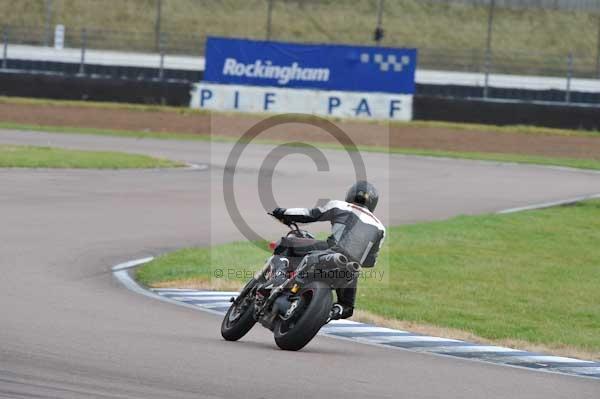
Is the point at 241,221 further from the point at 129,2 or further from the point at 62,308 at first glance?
the point at 129,2

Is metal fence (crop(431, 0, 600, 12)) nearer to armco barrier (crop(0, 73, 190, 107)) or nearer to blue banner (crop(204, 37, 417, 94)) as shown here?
blue banner (crop(204, 37, 417, 94))

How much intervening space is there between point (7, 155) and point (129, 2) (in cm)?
3645

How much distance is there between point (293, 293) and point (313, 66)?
2963 centimetres

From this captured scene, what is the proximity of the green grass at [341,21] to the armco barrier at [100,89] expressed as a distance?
1896 cm

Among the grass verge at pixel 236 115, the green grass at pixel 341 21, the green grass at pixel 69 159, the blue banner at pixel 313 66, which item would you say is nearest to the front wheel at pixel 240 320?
the green grass at pixel 69 159

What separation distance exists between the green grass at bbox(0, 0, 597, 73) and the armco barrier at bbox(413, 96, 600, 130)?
20.4 metres

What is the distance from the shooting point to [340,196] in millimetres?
23828

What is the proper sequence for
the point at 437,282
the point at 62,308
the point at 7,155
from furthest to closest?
the point at 7,155 → the point at 437,282 → the point at 62,308

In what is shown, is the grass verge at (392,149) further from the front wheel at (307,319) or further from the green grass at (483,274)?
the front wheel at (307,319)

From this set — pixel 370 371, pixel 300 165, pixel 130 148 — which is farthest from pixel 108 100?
pixel 370 371

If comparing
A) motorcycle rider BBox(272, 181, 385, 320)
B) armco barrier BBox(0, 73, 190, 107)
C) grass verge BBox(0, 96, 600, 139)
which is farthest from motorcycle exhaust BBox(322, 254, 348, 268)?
armco barrier BBox(0, 73, 190, 107)

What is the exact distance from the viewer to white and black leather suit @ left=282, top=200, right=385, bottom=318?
9.65 m

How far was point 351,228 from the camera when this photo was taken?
9688mm

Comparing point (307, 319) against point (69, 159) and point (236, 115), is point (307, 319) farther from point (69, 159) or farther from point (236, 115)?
point (236, 115)
